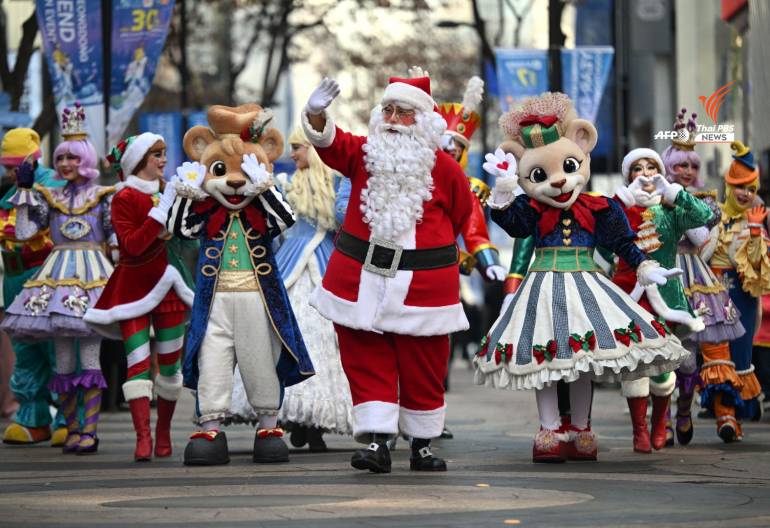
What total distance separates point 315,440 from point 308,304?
916 mm

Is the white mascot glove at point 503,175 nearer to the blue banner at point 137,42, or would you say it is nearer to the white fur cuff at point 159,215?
the white fur cuff at point 159,215

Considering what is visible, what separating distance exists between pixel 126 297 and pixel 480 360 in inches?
91.5

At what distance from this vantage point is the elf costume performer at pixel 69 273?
1277cm

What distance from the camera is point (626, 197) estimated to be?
12000 mm

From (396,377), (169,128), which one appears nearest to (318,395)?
(396,377)

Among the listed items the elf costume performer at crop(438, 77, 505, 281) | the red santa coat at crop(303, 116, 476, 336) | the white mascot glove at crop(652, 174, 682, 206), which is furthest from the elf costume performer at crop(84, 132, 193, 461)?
the white mascot glove at crop(652, 174, 682, 206)

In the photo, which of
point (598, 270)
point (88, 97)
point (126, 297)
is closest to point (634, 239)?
point (598, 270)

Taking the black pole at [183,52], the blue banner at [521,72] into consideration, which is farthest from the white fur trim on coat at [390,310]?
the black pole at [183,52]

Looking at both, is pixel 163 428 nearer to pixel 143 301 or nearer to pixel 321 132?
pixel 143 301

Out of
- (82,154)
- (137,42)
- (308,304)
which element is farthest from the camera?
(137,42)

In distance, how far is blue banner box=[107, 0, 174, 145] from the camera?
65.9ft

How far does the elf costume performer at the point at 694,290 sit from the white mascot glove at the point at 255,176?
10.3 feet

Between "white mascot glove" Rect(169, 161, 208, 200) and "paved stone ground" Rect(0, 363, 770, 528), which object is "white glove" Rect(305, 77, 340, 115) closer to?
"white mascot glove" Rect(169, 161, 208, 200)

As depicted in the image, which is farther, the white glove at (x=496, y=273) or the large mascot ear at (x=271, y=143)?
the white glove at (x=496, y=273)
